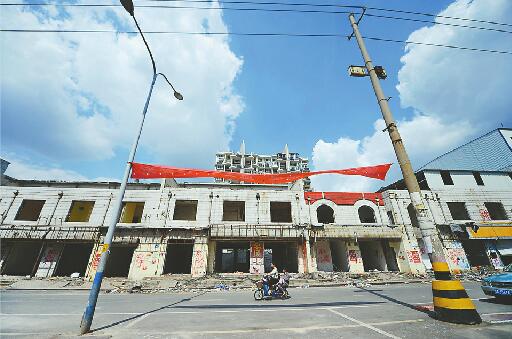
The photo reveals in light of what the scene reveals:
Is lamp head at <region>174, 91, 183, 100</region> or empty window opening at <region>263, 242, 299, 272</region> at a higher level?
lamp head at <region>174, 91, 183, 100</region>

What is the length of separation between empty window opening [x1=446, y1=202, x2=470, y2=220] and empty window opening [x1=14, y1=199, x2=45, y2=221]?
39.6m

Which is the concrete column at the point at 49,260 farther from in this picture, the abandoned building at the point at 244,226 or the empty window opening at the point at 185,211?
the empty window opening at the point at 185,211

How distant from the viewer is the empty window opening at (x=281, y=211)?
23266 mm

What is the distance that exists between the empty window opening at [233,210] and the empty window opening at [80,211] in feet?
40.4

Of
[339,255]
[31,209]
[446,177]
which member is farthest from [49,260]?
[446,177]

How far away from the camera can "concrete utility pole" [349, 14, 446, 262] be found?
650cm

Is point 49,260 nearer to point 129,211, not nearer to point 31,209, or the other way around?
point 31,209

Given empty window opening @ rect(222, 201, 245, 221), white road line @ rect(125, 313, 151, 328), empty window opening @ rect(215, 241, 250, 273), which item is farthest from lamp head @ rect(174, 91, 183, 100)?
empty window opening @ rect(215, 241, 250, 273)

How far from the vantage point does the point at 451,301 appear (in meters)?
5.68

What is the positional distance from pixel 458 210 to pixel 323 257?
16236 millimetres

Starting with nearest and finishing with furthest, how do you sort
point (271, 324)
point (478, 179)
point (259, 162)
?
point (271, 324), point (478, 179), point (259, 162)

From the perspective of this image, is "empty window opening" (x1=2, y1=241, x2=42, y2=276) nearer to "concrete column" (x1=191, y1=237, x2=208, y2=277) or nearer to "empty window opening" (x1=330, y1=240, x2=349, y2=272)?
"concrete column" (x1=191, y1=237, x2=208, y2=277)

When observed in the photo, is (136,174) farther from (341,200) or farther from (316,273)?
(341,200)

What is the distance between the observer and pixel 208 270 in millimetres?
19656
